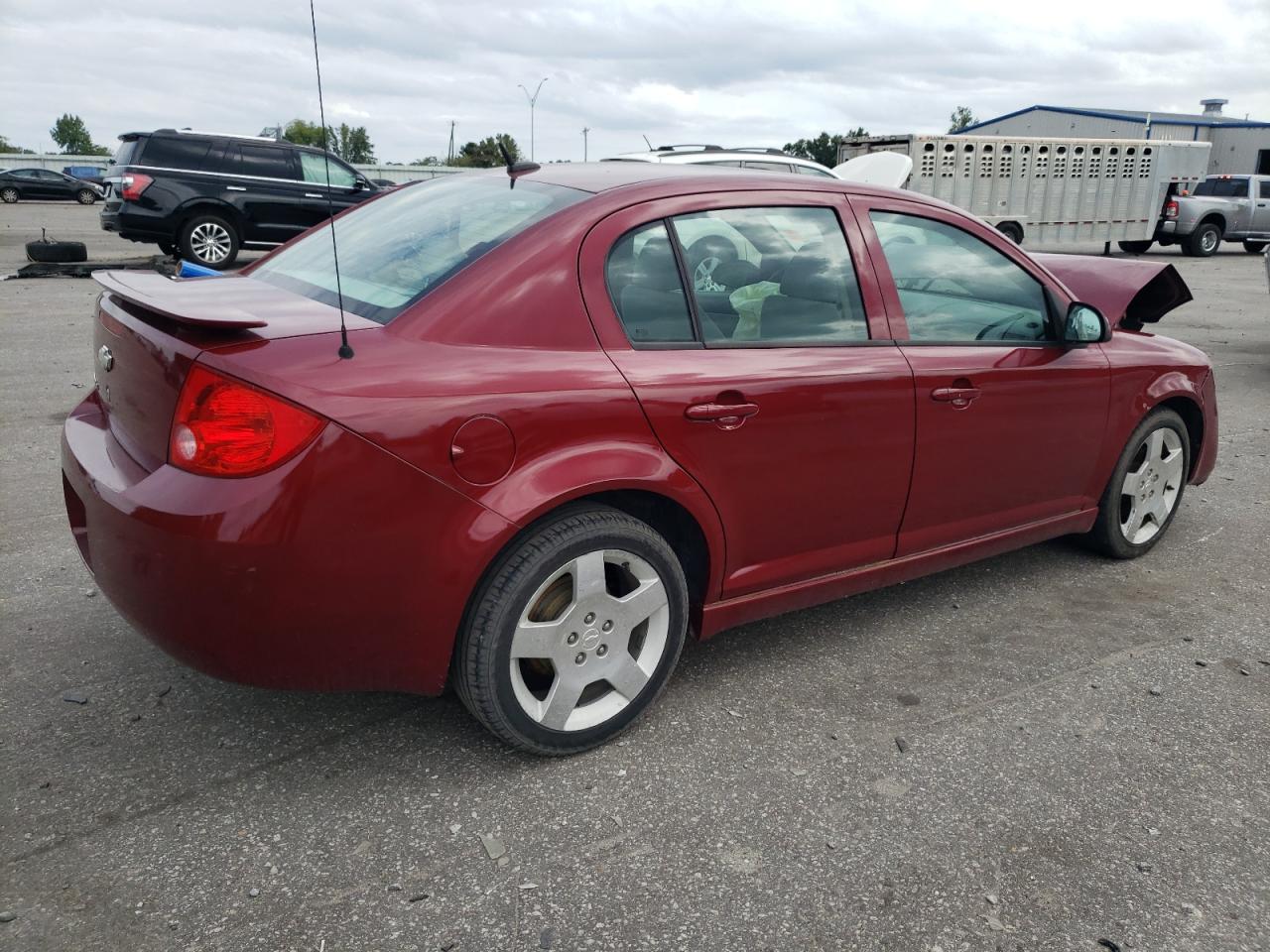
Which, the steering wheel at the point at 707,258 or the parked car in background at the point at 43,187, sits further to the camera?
the parked car in background at the point at 43,187

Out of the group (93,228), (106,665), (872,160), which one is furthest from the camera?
(93,228)

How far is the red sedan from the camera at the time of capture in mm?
2311

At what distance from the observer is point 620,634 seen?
277cm

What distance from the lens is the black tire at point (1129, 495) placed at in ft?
13.5

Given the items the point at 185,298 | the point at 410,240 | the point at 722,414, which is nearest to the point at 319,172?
the point at 410,240

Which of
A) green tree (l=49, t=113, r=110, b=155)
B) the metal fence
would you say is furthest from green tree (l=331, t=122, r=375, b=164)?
green tree (l=49, t=113, r=110, b=155)

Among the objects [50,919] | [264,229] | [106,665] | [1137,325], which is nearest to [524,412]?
[50,919]

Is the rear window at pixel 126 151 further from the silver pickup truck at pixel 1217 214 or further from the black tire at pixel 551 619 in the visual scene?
the silver pickup truck at pixel 1217 214

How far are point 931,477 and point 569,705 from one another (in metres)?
1.45

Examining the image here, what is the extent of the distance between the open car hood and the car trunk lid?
3.28m

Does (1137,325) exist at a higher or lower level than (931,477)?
higher

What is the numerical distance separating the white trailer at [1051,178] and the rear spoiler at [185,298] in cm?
1699

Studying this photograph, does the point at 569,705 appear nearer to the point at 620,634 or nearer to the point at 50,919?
the point at 620,634

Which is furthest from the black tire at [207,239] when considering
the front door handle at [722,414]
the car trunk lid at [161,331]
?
the front door handle at [722,414]
